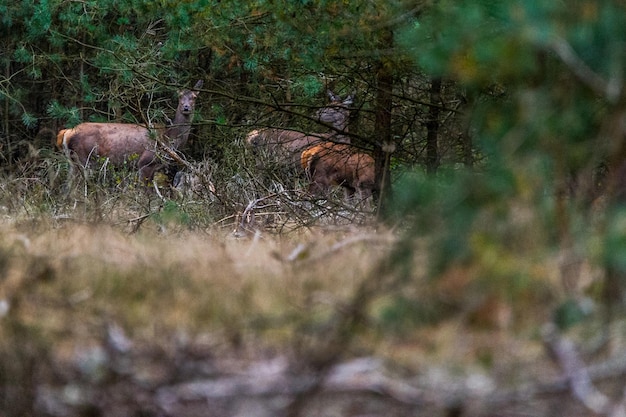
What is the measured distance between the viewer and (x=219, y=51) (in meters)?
7.80

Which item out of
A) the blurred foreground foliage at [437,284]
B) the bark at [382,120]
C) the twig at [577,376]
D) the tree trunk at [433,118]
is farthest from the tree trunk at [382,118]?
the twig at [577,376]

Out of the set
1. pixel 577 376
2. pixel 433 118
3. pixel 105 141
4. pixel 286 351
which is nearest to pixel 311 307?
pixel 286 351

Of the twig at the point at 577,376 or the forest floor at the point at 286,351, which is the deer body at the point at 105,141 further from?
the twig at the point at 577,376

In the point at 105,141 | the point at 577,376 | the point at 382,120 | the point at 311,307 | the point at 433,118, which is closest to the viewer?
the point at 577,376

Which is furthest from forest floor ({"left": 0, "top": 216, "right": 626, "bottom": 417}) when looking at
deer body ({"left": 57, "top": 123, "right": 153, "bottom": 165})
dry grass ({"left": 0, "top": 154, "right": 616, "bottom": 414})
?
deer body ({"left": 57, "top": 123, "right": 153, "bottom": 165})

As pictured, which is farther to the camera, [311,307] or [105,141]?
[105,141]

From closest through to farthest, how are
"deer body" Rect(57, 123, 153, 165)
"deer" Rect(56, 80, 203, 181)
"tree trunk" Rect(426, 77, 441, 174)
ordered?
"tree trunk" Rect(426, 77, 441, 174) → "deer" Rect(56, 80, 203, 181) → "deer body" Rect(57, 123, 153, 165)

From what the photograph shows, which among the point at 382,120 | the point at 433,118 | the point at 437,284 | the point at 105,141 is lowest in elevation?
the point at 105,141

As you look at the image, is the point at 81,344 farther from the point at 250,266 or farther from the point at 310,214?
the point at 310,214

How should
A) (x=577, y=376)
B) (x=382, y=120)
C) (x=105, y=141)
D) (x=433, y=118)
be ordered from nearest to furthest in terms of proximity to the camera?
(x=577, y=376) → (x=433, y=118) → (x=382, y=120) → (x=105, y=141)

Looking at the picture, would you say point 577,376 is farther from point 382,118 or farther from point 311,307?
point 382,118

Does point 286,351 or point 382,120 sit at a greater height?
point 286,351

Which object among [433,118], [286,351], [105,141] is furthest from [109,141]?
[286,351]

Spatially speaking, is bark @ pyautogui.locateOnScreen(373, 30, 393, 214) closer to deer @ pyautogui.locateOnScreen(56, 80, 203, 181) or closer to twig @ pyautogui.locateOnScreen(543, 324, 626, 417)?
twig @ pyautogui.locateOnScreen(543, 324, 626, 417)
